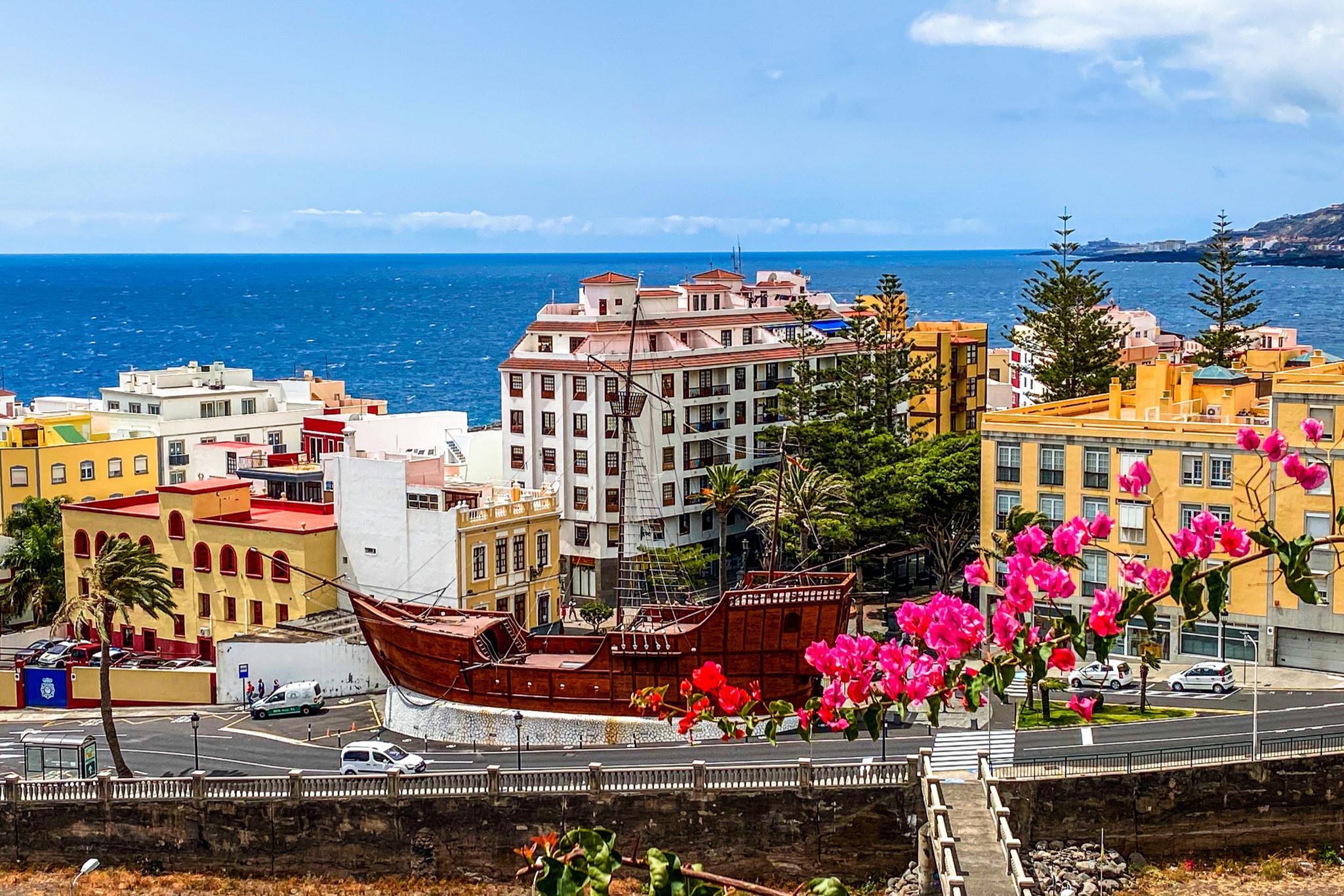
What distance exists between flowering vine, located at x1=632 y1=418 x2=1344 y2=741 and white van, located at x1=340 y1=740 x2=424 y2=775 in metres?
26.9

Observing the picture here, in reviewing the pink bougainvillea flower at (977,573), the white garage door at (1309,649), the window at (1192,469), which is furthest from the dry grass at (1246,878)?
the pink bougainvillea flower at (977,573)

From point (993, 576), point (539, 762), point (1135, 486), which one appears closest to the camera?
point (1135, 486)

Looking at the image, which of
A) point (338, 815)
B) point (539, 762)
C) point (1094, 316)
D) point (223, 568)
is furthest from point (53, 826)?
point (1094, 316)

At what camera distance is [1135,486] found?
38.8 feet

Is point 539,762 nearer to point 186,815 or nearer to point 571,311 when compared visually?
point 186,815

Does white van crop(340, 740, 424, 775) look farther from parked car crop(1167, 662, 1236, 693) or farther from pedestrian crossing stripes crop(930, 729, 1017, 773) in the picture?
parked car crop(1167, 662, 1236, 693)

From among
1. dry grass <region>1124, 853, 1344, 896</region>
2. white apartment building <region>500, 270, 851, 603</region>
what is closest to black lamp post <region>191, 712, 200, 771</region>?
white apartment building <region>500, 270, 851, 603</region>

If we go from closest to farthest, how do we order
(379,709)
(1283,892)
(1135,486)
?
(1135,486), (1283,892), (379,709)

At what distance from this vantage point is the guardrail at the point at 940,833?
→ 30.8 meters

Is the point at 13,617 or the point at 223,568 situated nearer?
the point at 223,568

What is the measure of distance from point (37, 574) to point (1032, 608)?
173 feet

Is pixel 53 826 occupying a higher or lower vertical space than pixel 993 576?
lower

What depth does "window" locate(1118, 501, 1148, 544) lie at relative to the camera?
5019cm

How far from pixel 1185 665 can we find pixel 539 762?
18754 millimetres
